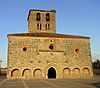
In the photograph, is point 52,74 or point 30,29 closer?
point 52,74

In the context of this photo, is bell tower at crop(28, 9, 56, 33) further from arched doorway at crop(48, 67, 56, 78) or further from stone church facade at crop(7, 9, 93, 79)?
arched doorway at crop(48, 67, 56, 78)

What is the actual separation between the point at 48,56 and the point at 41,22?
8.61 meters

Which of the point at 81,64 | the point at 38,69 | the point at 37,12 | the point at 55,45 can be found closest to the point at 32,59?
the point at 38,69

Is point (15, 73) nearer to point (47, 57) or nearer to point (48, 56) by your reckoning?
point (47, 57)

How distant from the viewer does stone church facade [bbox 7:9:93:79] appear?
31.7m

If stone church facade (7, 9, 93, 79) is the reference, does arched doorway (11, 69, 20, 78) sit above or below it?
below

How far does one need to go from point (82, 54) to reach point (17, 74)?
1139 cm

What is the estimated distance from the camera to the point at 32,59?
32156 millimetres

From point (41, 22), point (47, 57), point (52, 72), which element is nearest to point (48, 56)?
point (47, 57)

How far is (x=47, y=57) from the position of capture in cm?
3275

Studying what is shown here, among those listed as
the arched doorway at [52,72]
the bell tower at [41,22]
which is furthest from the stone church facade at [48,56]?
the bell tower at [41,22]

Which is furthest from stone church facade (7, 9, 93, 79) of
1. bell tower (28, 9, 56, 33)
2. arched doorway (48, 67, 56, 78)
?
bell tower (28, 9, 56, 33)

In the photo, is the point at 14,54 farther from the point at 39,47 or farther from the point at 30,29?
the point at 30,29

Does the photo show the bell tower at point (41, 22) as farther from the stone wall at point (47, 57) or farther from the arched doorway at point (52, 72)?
the arched doorway at point (52, 72)
